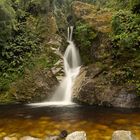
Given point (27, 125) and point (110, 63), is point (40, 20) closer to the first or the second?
point (110, 63)

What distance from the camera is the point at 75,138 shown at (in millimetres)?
8523

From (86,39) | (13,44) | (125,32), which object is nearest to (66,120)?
(125,32)

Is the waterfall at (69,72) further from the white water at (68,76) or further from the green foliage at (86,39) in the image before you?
the green foliage at (86,39)

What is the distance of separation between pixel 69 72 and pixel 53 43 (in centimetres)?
259

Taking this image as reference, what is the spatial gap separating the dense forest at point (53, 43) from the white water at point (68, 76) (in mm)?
542

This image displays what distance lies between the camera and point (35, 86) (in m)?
16.4

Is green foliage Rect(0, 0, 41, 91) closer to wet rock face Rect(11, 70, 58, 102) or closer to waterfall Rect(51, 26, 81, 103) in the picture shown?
wet rock face Rect(11, 70, 58, 102)

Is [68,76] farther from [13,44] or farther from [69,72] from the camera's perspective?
[13,44]

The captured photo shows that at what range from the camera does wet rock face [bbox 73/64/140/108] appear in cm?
1383

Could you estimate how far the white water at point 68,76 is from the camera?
15.7 meters

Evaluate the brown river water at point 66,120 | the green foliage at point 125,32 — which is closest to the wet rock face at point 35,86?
the brown river water at point 66,120

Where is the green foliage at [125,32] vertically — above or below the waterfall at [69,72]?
above

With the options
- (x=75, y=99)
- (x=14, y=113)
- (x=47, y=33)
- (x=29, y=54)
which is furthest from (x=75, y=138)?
(x=47, y=33)

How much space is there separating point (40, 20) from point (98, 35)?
215 inches
